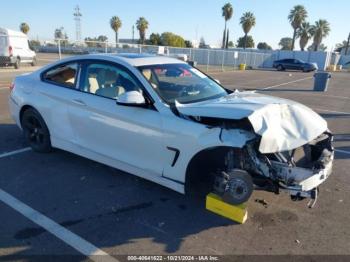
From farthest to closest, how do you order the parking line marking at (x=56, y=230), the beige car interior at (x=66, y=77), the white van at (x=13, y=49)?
the white van at (x=13, y=49)
the beige car interior at (x=66, y=77)
the parking line marking at (x=56, y=230)

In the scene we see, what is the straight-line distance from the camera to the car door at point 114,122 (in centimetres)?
388

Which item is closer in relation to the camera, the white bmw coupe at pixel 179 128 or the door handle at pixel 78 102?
the white bmw coupe at pixel 179 128

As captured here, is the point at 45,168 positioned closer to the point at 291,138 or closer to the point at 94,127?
the point at 94,127

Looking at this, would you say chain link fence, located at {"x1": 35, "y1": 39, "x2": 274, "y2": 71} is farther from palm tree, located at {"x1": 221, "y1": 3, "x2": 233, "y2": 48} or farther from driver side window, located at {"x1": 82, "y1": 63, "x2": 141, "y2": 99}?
palm tree, located at {"x1": 221, "y1": 3, "x2": 233, "y2": 48}

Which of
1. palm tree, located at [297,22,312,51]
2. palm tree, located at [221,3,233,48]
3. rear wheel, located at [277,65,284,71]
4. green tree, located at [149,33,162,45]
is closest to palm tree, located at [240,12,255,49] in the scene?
palm tree, located at [221,3,233,48]

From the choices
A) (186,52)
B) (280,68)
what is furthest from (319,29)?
(186,52)

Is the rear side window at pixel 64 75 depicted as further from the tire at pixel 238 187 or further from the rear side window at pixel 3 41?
the rear side window at pixel 3 41

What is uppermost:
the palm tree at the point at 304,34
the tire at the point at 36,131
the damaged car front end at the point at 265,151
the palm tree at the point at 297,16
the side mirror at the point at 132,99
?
the palm tree at the point at 297,16

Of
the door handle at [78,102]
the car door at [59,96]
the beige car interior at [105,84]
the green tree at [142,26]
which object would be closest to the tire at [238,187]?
the beige car interior at [105,84]

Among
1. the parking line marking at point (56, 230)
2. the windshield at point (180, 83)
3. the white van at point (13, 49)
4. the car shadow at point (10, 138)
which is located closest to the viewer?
the parking line marking at point (56, 230)

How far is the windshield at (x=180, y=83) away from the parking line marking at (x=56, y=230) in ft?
5.73

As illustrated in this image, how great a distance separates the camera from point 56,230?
10.9 ft

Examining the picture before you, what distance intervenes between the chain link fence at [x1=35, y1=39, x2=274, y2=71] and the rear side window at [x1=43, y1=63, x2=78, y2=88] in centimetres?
1266

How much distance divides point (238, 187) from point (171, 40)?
7805 cm
